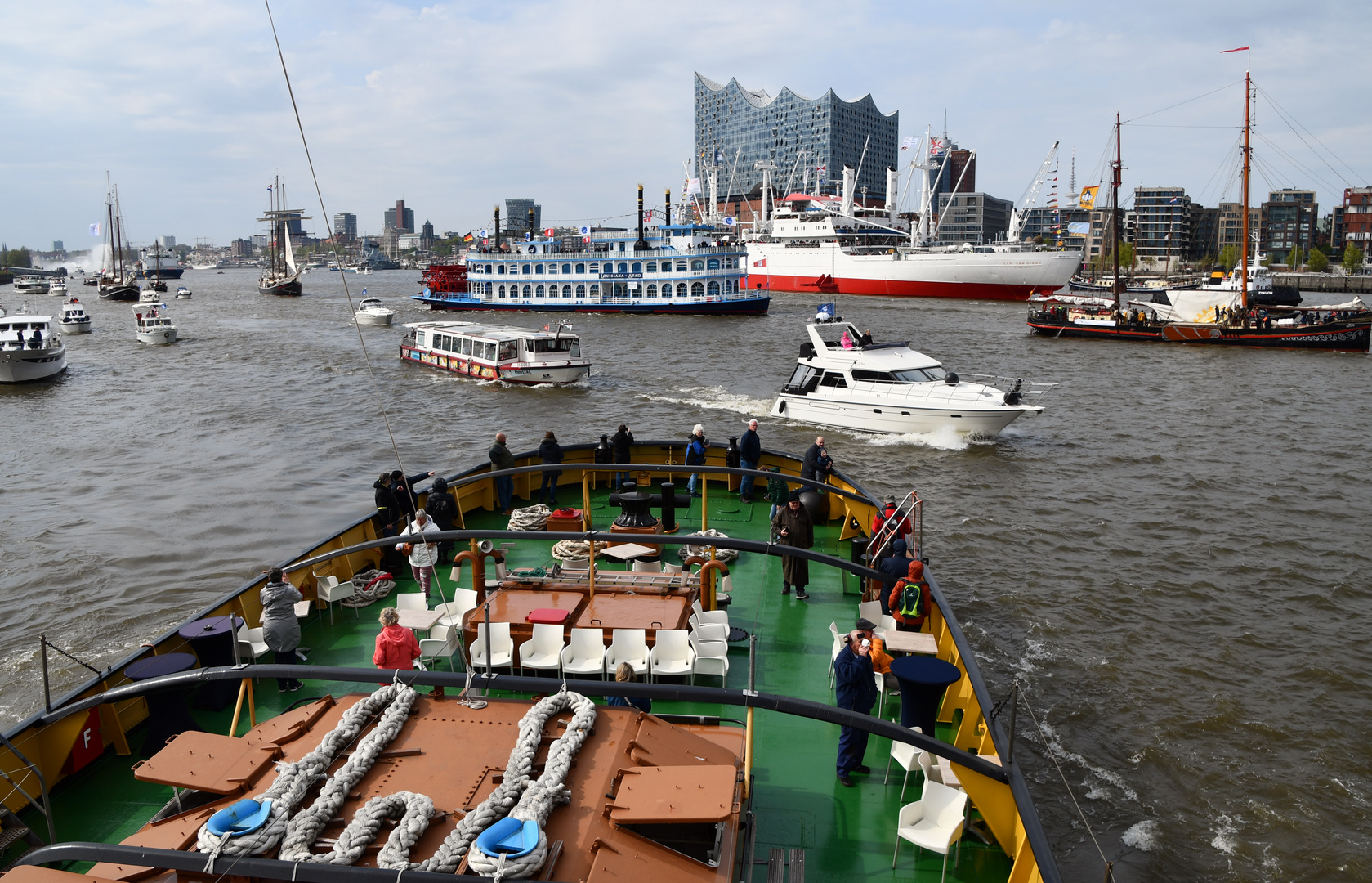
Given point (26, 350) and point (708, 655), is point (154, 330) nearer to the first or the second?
point (26, 350)

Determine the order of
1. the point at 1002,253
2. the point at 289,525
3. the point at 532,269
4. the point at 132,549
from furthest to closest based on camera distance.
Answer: the point at 1002,253 → the point at 532,269 → the point at 289,525 → the point at 132,549

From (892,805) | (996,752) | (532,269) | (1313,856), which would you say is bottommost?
(1313,856)

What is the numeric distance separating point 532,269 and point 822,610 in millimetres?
70202

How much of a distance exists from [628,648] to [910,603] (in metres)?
3.15

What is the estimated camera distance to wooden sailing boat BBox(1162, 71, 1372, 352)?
5041cm

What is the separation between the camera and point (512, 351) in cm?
3941

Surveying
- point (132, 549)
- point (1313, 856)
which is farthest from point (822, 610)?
point (132, 549)

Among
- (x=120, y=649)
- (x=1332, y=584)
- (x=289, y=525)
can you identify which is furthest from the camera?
(x=289, y=525)

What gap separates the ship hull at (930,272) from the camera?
86.9 metres

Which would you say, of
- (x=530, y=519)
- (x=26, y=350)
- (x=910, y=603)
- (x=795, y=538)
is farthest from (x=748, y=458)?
(x=26, y=350)

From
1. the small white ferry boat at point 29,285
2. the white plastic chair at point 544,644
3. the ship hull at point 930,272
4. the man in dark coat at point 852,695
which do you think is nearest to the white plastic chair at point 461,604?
the white plastic chair at point 544,644

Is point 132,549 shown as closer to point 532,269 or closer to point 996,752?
point 996,752

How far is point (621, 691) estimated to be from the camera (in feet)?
17.5

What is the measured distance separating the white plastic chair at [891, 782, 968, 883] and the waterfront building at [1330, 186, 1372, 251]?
19685 centimetres
